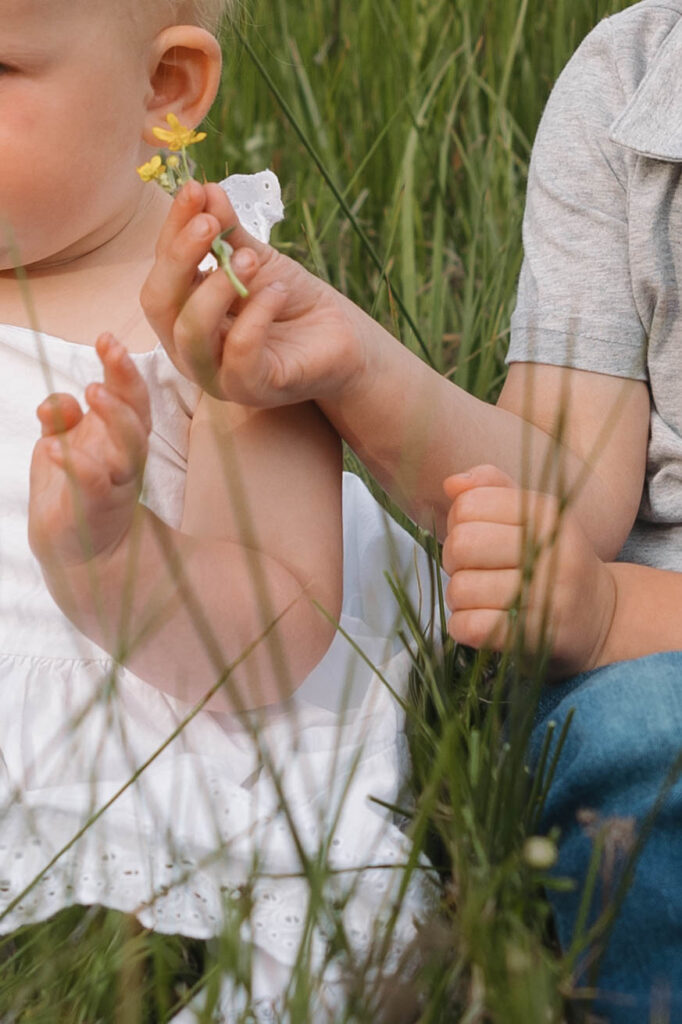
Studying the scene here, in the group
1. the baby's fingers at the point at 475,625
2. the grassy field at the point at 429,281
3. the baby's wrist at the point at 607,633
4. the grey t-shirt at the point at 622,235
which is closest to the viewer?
the grassy field at the point at 429,281

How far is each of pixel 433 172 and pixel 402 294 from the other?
7.9 inches

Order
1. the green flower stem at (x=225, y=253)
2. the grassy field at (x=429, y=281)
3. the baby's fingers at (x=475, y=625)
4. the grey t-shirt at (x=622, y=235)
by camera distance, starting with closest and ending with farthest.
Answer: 1. the grassy field at (x=429, y=281)
2. the green flower stem at (x=225, y=253)
3. the baby's fingers at (x=475, y=625)
4. the grey t-shirt at (x=622, y=235)

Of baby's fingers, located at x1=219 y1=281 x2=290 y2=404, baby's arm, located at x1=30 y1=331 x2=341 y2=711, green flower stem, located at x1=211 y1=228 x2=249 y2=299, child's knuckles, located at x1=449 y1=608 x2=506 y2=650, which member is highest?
green flower stem, located at x1=211 y1=228 x2=249 y2=299

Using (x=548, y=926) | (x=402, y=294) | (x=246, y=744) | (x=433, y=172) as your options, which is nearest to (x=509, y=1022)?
(x=548, y=926)

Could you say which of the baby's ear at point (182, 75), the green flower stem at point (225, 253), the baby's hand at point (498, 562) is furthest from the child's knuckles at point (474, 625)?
the baby's ear at point (182, 75)

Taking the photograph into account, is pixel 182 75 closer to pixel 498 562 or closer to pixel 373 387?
pixel 373 387

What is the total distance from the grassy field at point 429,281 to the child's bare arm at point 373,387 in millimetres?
165

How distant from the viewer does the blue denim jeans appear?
3.10ft

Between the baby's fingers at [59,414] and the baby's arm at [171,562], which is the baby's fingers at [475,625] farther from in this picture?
the baby's fingers at [59,414]

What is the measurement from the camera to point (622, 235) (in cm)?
135

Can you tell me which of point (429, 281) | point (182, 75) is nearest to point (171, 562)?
point (182, 75)

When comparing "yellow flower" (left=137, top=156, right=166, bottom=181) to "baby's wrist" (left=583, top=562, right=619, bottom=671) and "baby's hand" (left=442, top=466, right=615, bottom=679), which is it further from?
"baby's wrist" (left=583, top=562, right=619, bottom=671)

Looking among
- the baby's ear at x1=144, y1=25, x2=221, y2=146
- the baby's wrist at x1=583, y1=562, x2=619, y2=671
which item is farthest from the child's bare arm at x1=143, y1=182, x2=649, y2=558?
the baby's ear at x1=144, y1=25, x2=221, y2=146

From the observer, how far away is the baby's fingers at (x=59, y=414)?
2.83 ft
